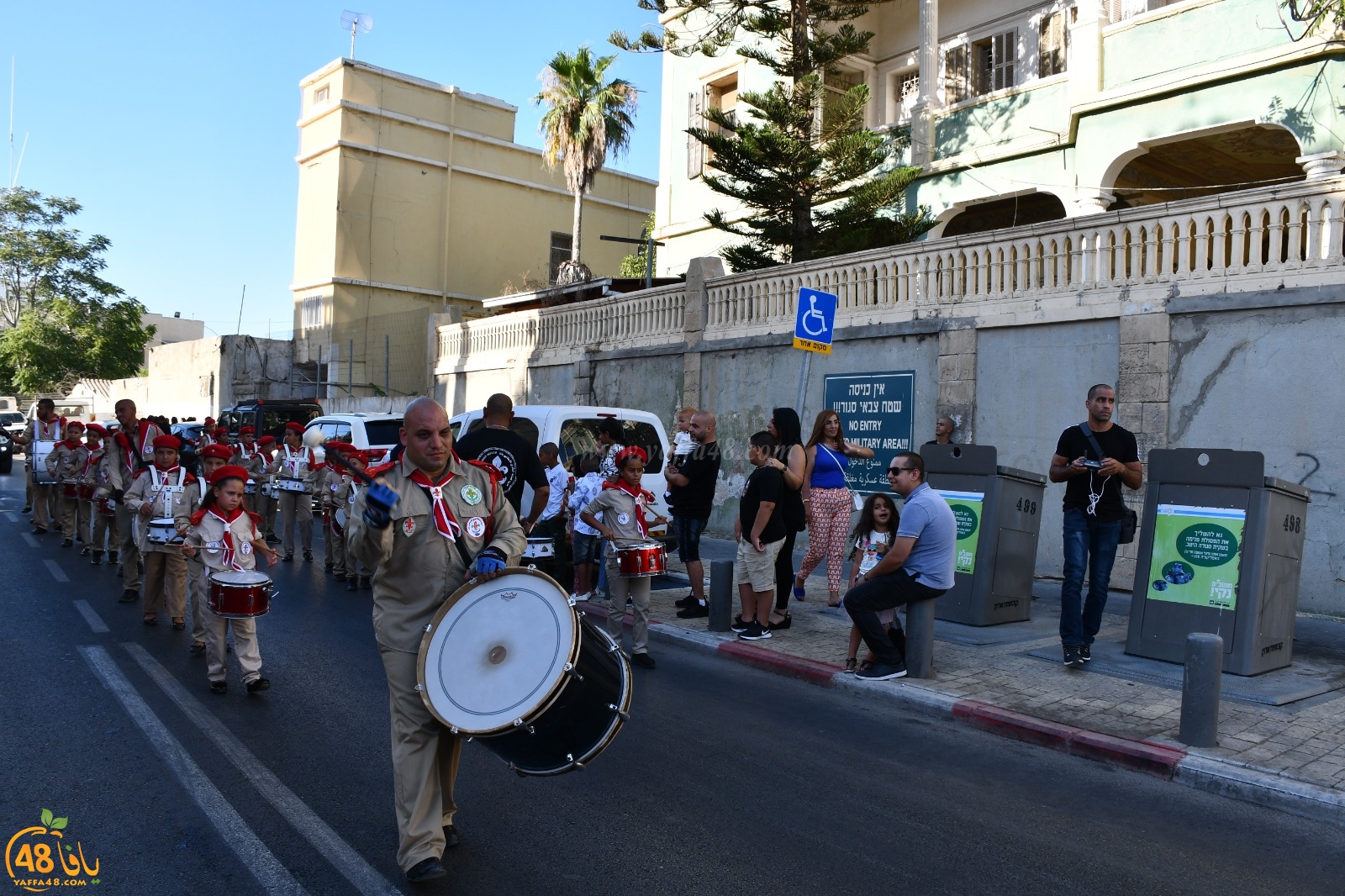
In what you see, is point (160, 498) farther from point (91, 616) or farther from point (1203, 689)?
point (1203, 689)

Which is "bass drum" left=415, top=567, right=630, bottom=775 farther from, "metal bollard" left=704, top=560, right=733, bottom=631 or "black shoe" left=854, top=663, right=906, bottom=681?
"metal bollard" left=704, top=560, right=733, bottom=631

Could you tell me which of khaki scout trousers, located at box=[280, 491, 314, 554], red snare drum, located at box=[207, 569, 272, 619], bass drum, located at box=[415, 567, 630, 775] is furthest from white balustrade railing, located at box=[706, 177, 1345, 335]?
red snare drum, located at box=[207, 569, 272, 619]

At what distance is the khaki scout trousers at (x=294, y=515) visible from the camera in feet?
44.7

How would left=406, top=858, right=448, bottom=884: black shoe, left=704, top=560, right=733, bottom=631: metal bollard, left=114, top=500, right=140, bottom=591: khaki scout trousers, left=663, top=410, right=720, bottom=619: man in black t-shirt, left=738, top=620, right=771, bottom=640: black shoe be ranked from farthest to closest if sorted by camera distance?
left=114, top=500, right=140, bottom=591: khaki scout trousers, left=663, top=410, right=720, bottom=619: man in black t-shirt, left=704, top=560, right=733, bottom=631: metal bollard, left=738, top=620, right=771, bottom=640: black shoe, left=406, top=858, right=448, bottom=884: black shoe

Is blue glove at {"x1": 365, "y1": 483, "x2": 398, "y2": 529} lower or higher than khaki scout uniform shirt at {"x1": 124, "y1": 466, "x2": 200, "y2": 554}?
higher

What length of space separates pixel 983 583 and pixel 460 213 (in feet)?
102

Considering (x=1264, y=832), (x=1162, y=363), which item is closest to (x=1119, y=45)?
(x=1162, y=363)

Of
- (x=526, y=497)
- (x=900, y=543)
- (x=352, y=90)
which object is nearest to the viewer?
(x=900, y=543)

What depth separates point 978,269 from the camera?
1320 cm

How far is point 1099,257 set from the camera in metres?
11.8

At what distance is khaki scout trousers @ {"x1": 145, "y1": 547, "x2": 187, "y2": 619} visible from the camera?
29.7ft

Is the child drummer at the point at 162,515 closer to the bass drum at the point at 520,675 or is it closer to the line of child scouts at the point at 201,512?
the line of child scouts at the point at 201,512

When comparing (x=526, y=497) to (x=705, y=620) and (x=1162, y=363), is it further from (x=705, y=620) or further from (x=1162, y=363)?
(x=1162, y=363)

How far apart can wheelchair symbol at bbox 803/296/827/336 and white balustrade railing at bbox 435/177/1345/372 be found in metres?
3.54
